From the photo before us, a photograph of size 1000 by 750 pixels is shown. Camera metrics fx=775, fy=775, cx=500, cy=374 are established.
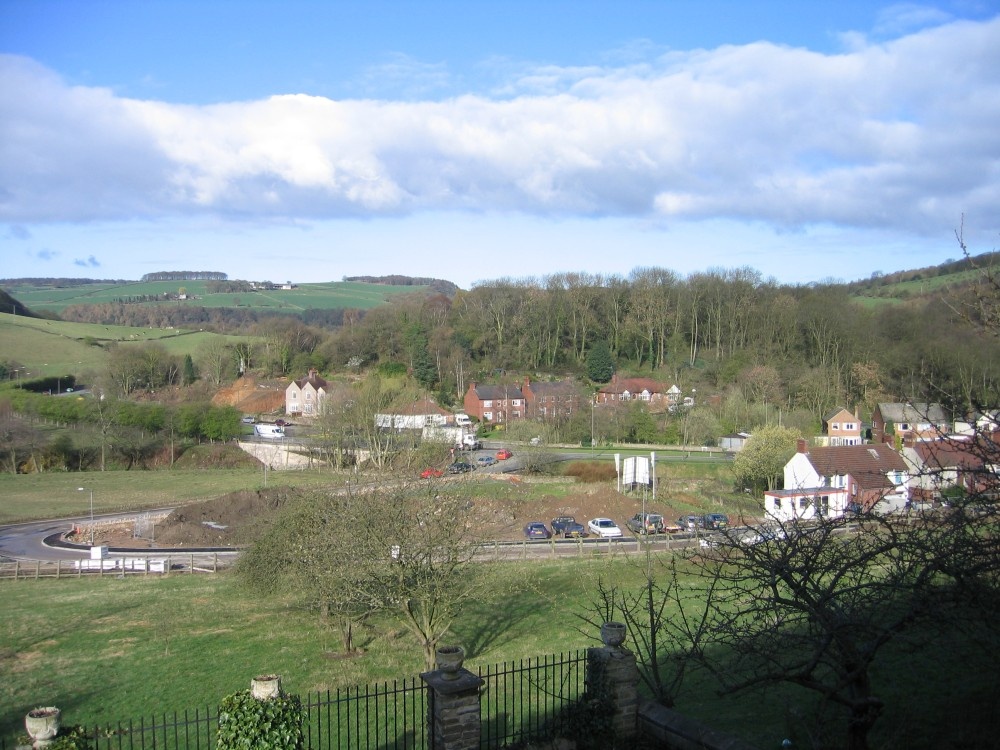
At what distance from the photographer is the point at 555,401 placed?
6281 centimetres

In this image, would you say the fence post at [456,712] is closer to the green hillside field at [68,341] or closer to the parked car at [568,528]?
the parked car at [568,528]

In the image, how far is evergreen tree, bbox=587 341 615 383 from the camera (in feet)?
247

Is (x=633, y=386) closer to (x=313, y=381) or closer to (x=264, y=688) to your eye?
(x=313, y=381)

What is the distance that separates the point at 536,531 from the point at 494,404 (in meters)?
33.9

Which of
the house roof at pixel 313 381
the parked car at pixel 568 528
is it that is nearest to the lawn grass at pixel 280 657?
A: the parked car at pixel 568 528

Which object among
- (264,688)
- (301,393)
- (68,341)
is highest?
(68,341)

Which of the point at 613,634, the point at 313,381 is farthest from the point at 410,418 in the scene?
the point at 613,634

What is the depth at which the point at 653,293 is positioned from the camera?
7825cm

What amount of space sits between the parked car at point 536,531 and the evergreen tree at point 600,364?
38.5 m

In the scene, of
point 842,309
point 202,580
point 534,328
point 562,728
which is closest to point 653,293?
point 534,328

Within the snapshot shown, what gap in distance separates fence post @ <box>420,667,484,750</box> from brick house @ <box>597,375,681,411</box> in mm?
56769

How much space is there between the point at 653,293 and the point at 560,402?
70.8ft

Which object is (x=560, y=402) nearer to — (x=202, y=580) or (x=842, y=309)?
(x=842, y=309)

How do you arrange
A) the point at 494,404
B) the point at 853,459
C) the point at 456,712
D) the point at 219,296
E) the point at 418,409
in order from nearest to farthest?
the point at 456,712 < the point at 853,459 < the point at 418,409 < the point at 494,404 < the point at 219,296
